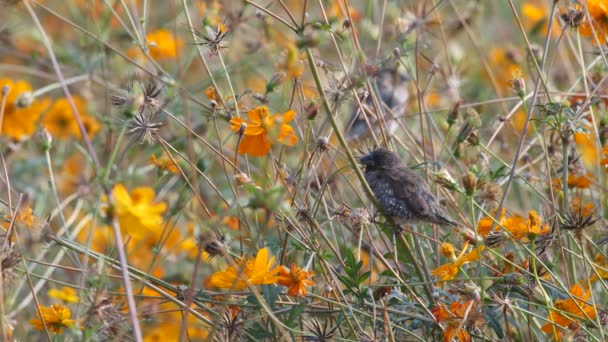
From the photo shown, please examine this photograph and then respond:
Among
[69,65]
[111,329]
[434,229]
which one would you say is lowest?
[111,329]

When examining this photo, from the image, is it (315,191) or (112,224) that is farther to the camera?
(315,191)

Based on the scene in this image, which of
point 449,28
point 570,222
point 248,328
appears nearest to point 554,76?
point 449,28

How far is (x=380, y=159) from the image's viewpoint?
11.1ft

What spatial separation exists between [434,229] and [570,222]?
71 centimetres

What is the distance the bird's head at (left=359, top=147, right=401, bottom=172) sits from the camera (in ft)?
11.0

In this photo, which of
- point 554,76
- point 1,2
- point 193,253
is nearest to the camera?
point 1,2

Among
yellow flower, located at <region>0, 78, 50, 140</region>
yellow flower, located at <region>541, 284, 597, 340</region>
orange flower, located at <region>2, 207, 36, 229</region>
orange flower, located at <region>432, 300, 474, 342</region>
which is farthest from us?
yellow flower, located at <region>0, 78, 50, 140</region>

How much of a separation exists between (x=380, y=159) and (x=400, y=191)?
0.14 meters

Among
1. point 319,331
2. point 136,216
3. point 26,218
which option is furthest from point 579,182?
point 26,218

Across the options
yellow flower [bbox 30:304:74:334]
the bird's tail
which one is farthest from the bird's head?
yellow flower [bbox 30:304:74:334]

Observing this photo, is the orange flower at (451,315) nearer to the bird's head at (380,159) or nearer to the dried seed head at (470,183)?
the dried seed head at (470,183)

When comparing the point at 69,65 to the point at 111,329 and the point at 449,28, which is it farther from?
the point at 111,329

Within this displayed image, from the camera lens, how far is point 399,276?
293 cm

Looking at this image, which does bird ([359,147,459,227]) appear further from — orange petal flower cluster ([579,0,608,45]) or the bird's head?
orange petal flower cluster ([579,0,608,45])
